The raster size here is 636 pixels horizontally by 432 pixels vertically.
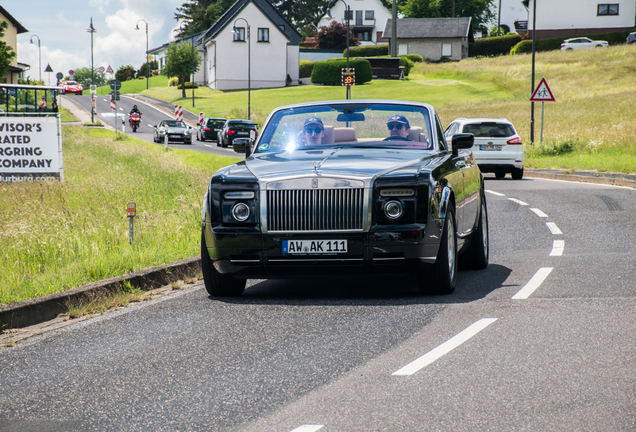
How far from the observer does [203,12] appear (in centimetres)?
12531

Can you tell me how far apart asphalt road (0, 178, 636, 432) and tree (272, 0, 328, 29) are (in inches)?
4630

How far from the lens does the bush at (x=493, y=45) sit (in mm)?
98562

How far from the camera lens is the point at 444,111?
5562cm

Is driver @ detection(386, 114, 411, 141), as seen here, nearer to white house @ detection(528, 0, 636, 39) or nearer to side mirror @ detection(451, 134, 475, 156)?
side mirror @ detection(451, 134, 475, 156)

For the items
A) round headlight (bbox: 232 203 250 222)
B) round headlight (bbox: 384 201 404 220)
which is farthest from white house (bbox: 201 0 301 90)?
round headlight (bbox: 384 201 404 220)

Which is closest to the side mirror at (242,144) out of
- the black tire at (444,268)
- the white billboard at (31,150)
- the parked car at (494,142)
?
the black tire at (444,268)

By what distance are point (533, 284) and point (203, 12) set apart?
123446mm

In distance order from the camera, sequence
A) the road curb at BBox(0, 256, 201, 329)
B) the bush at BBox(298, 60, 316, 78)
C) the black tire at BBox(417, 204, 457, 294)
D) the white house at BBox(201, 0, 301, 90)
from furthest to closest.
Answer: the bush at BBox(298, 60, 316, 78) < the white house at BBox(201, 0, 301, 90) < the black tire at BBox(417, 204, 457, 294) < the road curb at BBox(0, 256, 201, 329)

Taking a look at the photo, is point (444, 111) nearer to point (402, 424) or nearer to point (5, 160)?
point (5, 160)

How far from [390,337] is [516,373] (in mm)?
1130

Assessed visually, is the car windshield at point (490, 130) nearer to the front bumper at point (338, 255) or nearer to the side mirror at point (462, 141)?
the side mirror at point (462, 141)

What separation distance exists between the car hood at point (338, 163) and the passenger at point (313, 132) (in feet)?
0.87

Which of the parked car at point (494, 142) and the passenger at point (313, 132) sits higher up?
the passenger at point (313, 132)

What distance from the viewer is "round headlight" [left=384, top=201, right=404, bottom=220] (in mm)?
6563
